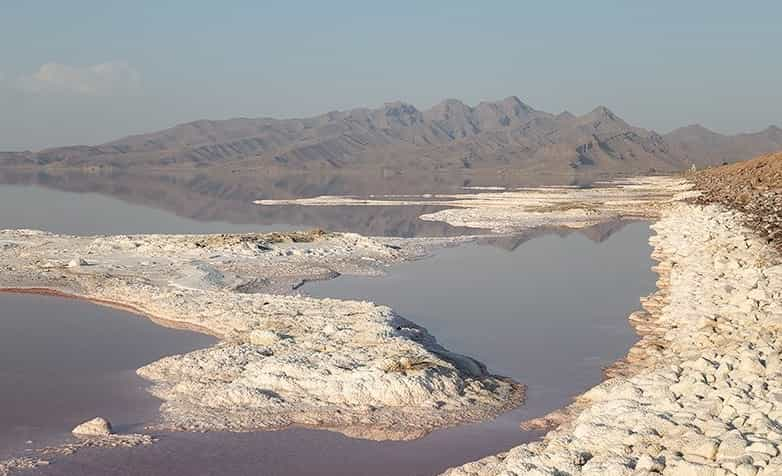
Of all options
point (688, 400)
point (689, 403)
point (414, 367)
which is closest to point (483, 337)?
point (414, 367)

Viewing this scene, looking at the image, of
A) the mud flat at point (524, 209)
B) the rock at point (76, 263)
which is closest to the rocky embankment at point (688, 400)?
the rock at point (76, 263)

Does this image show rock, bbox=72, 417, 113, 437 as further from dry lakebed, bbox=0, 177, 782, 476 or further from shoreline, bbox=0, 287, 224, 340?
shoreline, bbox=0, 287, 224, 340

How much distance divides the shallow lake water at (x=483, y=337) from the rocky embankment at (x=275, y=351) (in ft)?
1.40

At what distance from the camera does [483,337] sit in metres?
14.6

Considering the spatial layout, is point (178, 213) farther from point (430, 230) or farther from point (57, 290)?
point (57, 290)

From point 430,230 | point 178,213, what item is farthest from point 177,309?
point 178,213

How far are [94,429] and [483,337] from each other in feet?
23.1

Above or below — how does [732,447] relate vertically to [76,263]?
above

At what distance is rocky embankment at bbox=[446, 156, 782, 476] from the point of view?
7.43 metres

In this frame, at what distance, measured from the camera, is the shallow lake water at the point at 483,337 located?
28.8 ft

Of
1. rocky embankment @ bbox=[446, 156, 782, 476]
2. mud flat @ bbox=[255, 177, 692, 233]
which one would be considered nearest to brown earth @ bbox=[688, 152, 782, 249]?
mud flat @ bbox=[255, 177, 692, 233]

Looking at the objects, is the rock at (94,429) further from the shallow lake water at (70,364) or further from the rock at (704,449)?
the rock at (704,449)

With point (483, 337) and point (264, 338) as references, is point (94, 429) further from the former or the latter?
point (483, 337)

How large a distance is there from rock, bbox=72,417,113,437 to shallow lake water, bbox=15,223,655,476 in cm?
51
